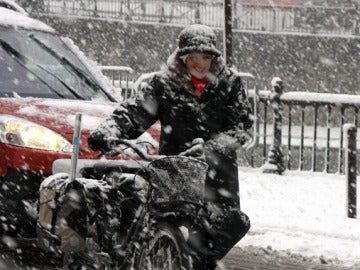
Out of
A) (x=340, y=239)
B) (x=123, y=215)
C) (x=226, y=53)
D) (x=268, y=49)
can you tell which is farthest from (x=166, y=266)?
(x=268, y=49)

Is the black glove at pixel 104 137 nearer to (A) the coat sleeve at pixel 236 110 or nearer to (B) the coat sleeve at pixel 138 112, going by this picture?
(B) the coat sleeve at pixel 138 112

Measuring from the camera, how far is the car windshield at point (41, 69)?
7.75 metres

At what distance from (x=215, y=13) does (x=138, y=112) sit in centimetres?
3880

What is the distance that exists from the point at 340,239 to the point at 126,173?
13.5 feet

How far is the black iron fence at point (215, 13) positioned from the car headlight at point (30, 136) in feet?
118

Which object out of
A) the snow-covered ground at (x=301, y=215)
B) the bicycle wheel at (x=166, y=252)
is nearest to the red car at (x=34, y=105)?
the bicycle wheel at (x=166, y=252)

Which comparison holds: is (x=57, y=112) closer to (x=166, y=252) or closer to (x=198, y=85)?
(x=198, y=85)

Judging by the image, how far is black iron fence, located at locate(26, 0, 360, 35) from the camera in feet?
139

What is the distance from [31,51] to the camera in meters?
8.16

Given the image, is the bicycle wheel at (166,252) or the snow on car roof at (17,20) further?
the snow on car roof at (17,20)

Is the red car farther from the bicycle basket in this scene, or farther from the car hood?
the bicycle basket

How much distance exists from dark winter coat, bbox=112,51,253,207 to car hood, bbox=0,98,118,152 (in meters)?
1.26

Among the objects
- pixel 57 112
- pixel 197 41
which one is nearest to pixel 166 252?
pixel 197 41

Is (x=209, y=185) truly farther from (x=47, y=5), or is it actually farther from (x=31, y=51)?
(x=47, y=5)
